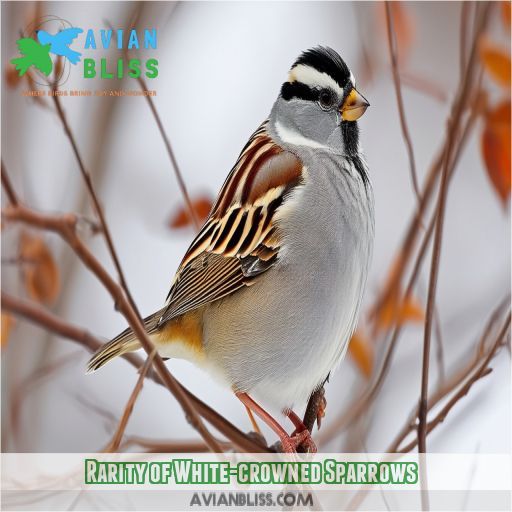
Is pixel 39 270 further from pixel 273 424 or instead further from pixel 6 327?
pixel 273 424

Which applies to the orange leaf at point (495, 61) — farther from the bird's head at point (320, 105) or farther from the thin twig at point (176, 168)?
the thin twig at point (176, 168)

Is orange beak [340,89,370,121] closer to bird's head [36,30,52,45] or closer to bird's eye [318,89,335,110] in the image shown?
bird's eye [318,89,335,110]

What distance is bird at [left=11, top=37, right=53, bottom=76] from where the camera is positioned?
140cm

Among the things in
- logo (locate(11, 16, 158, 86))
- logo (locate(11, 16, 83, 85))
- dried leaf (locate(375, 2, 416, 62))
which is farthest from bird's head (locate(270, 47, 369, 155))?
logo (locate(11, 16, 83, 85))

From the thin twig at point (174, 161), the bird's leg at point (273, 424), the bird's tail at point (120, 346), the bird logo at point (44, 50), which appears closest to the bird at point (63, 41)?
the bird logo at point (44, 50)

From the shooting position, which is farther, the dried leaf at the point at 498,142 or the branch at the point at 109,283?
the dried leaf at the point at 498,142

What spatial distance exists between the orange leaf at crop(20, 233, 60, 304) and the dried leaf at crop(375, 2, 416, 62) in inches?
29.0

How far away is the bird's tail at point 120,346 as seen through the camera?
1292mm

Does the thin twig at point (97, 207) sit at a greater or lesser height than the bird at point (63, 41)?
lesser

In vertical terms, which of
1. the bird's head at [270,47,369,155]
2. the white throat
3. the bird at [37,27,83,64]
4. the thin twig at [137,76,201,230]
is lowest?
the thin twig at [137,76,201,230]

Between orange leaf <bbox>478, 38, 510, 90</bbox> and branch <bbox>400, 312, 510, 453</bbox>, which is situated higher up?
orange leaf <bbox>478, 38, 510, 90</bbox>

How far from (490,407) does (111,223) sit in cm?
76

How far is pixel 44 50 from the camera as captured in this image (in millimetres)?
1420

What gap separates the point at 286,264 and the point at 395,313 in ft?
0.76
